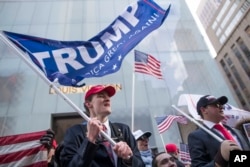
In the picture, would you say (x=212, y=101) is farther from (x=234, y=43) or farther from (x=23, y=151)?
(x=234, y=43)

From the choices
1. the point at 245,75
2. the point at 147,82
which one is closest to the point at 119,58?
the point at 147,82

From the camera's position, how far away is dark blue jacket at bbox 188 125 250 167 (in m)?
2.60

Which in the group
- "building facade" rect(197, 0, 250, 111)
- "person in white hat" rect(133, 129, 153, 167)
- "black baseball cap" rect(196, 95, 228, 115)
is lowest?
"person in white hat" rect(133, 129, 153, 167)

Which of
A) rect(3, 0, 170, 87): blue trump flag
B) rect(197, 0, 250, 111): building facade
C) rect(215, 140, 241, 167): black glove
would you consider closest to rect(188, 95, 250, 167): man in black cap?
rect(215, 140, 241, 167): black glove

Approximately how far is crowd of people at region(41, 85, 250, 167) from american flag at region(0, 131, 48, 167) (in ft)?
4.76

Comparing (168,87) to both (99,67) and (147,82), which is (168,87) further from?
(99,67)

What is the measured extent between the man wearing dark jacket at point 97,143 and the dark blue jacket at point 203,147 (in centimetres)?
72

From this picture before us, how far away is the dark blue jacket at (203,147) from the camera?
260cm

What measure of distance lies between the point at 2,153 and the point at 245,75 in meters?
52.2

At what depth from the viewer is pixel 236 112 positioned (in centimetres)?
605

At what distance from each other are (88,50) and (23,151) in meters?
2.12

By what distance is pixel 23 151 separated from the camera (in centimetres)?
408

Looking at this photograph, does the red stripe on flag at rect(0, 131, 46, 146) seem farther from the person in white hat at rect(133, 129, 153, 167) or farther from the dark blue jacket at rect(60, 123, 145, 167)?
the dark blue jacket at rect(60, 123, 145, 167)

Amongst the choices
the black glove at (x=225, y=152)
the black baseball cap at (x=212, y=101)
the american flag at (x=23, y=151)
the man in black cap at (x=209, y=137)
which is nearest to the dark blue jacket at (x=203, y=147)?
the man in black cap at (x=209, y=137)
